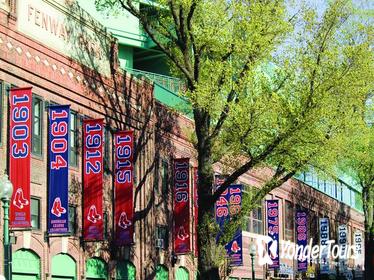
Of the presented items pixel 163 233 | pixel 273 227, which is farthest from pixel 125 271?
pixel 273 227

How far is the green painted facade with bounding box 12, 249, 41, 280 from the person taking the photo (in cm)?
2711

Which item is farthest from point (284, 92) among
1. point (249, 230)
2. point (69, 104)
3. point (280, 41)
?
point (249, 230)

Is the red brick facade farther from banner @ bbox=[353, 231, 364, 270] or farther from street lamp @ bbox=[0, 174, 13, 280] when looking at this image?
banner @ bbox=[353, 231, 364, 270]

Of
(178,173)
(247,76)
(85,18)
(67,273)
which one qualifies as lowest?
(67,273)

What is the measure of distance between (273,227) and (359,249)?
2960 cm

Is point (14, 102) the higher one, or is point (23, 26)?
point (23, 26)

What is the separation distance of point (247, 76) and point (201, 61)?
10.7ft

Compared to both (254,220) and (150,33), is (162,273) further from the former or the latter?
(254,220)

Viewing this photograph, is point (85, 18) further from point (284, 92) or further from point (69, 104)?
point (284, 92)

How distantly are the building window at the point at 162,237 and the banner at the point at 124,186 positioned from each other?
17.1 ft

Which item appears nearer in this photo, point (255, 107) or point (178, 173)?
point (255, 107)

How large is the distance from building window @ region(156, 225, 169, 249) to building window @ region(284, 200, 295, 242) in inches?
862

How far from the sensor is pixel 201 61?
33625mm

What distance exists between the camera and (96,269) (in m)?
32.9
